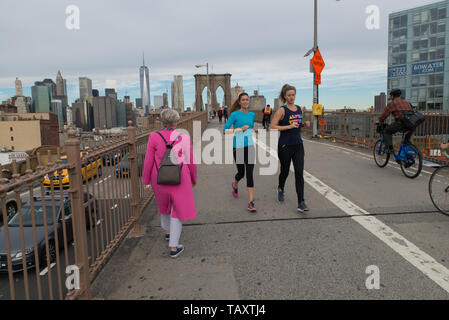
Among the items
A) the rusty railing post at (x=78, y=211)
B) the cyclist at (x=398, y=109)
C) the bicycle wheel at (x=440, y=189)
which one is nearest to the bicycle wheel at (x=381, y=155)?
the cyclist at (x=398, y=109)

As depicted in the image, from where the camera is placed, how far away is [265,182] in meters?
8.02

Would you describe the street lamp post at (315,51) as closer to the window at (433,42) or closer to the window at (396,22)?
the window at (433,42)

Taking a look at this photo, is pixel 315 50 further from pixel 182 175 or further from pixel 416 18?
pixel 416 18

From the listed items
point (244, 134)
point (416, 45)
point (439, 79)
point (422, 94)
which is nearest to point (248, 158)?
point (244, 134)

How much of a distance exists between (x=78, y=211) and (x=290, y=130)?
11.9 feet

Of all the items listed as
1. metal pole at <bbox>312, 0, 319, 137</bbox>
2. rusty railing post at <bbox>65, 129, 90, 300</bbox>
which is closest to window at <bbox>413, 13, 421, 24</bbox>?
metal pole at <bbox>312, 0, 319, 137</bbox>

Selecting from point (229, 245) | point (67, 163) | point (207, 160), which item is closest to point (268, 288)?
point (229, 245)

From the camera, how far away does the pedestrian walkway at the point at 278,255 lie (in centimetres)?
331

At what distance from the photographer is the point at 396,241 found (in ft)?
14.3

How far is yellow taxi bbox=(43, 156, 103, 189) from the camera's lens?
2.95m

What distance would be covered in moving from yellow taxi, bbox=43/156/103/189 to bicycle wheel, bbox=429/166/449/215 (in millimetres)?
4681

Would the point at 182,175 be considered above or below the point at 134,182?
above

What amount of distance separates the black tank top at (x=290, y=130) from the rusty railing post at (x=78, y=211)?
344cm
